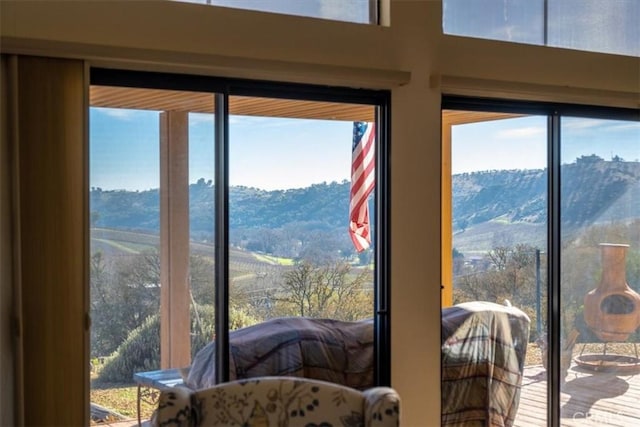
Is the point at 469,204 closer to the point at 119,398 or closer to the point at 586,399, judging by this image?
the point at 586,399

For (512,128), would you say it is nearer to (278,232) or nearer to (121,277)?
(278,232)

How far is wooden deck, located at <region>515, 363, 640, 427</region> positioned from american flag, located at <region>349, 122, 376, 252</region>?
120 cm

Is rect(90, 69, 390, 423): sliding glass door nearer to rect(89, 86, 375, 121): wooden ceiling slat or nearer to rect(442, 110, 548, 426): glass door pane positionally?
rect(89, 86, 375, 121): wooden ceiling slat

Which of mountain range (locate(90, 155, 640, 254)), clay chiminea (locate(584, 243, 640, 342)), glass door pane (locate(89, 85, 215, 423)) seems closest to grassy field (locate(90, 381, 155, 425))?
glass door pane (locate(89, 85, 215, 423))

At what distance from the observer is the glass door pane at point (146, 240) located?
111 inches

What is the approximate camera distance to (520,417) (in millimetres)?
3791

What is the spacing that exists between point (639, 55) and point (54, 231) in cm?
320

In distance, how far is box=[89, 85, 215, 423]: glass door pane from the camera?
2.82 meters

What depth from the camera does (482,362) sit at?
3.65 metres

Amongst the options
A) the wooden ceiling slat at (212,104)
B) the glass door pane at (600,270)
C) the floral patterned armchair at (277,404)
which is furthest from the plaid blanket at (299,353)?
the glass door pane at (600,270)

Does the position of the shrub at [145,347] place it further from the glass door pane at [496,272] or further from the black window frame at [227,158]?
the glass door pane at [496,272]

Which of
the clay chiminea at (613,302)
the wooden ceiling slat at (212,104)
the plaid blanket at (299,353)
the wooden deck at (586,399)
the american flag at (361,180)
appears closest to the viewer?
the wooden ceiling slat at (212,104)

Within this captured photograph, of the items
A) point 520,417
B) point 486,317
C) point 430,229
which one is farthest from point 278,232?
point 520,417

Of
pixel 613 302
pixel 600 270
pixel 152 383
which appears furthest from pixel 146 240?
pixel 613 302
